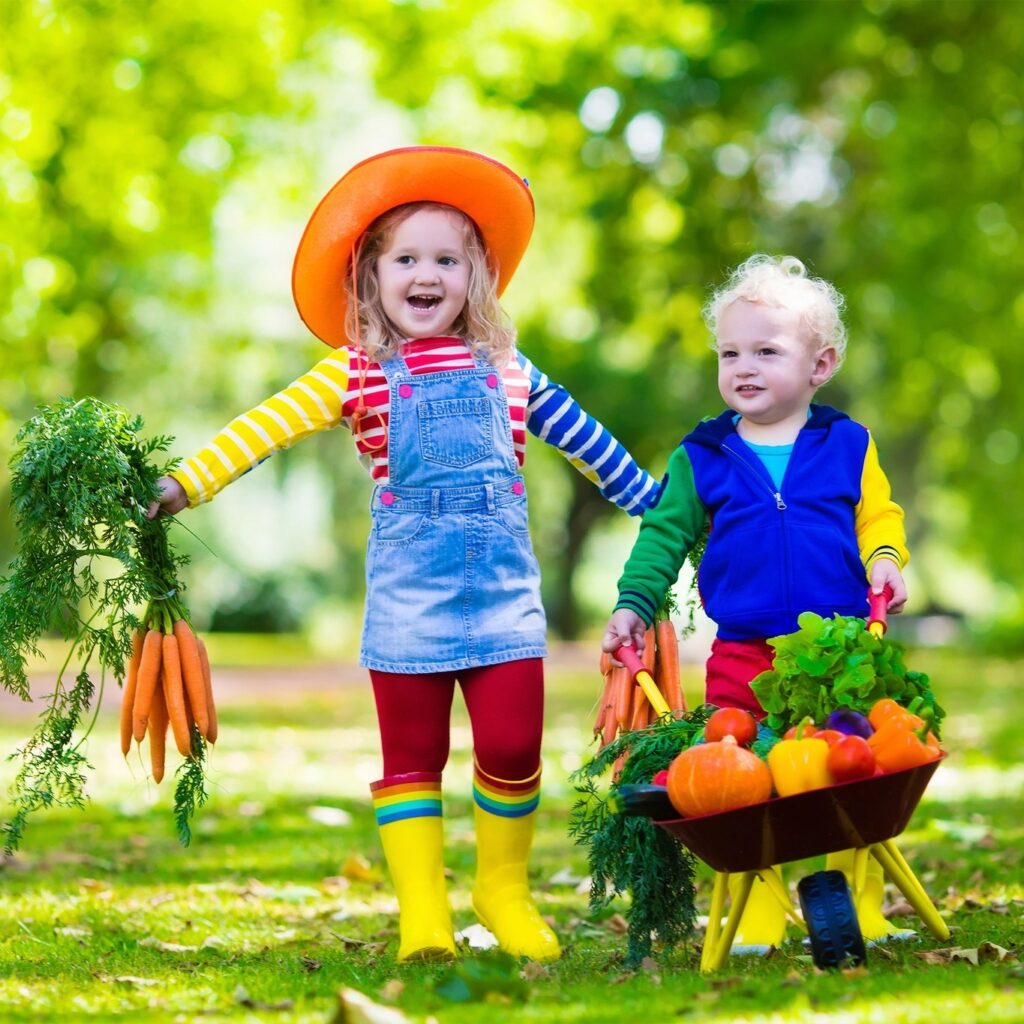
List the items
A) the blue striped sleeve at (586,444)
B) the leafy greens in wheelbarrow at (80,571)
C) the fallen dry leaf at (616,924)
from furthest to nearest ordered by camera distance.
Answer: the fallen dry leaf at (616,924)
the blue striped sleeve at (586,444)
the leafy greens in wheelbarrow at (80,571)

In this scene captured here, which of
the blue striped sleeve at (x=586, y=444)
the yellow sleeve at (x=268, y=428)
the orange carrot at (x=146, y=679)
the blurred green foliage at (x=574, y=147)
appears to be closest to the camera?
the orange carrot at (x=146, y=679)

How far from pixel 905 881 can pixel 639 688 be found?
0.85 meters

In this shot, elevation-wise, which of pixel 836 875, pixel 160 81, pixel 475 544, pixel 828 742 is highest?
pixel 160 81

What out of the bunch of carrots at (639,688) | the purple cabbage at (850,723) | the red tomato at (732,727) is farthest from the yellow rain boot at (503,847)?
the purple cabbage at (850,723)

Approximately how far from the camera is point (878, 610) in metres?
3.84

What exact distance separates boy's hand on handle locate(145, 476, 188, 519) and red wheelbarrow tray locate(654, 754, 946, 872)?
5.09 ft

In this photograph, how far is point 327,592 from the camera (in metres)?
31.7

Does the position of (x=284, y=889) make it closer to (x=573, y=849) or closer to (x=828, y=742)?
(x=573, y=849)

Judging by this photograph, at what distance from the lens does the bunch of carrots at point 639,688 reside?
4.08 m

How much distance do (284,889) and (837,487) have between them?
2453 mm

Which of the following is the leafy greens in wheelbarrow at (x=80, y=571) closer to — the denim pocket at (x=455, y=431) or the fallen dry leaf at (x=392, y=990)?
the denim pocket at (x=455, y=431)

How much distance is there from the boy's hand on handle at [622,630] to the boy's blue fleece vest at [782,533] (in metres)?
0.22

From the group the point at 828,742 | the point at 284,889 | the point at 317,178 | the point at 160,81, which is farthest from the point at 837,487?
the point at 317,178

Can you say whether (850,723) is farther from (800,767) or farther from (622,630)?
(622,630)
